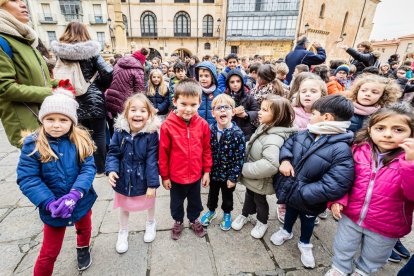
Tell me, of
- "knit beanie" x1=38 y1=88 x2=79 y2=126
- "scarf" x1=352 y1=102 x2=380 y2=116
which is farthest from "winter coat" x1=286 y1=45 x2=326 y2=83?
"knit beanie" x1=38 y1=88 x2=79 y2=126

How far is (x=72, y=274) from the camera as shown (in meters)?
1.82

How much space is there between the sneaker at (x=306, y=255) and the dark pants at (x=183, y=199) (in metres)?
1.09

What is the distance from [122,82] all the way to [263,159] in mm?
2543

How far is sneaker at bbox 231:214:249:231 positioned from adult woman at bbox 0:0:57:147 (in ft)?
7.61

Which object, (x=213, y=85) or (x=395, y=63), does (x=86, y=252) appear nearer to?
(x=213, y=85)

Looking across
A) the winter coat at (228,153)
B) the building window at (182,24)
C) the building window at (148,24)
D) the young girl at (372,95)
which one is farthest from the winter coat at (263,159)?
the building window at (148,24)

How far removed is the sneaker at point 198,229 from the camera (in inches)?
90.1

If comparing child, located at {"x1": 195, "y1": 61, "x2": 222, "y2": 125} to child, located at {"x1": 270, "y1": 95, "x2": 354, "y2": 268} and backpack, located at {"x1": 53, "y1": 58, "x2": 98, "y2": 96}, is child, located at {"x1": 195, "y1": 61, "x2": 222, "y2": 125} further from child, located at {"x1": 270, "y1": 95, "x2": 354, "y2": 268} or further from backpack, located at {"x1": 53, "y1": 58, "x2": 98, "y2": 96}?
backpack, located at {"x1": 53, "y1": 58, "x2": 98, "y2": 96}

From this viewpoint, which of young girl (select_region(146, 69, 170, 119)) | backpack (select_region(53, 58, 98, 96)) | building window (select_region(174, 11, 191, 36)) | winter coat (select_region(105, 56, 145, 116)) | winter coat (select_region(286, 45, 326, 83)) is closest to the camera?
backpack (select_region(53, 58, 98, 96))

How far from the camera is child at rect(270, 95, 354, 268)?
5.47 ft

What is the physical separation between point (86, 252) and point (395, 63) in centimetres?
1092

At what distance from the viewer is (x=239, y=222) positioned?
243 centimetres

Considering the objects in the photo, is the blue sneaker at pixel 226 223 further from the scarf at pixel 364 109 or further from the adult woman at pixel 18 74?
the adult woman at pixel 18 74

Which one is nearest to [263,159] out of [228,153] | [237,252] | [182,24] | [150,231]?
→ [228,153]
